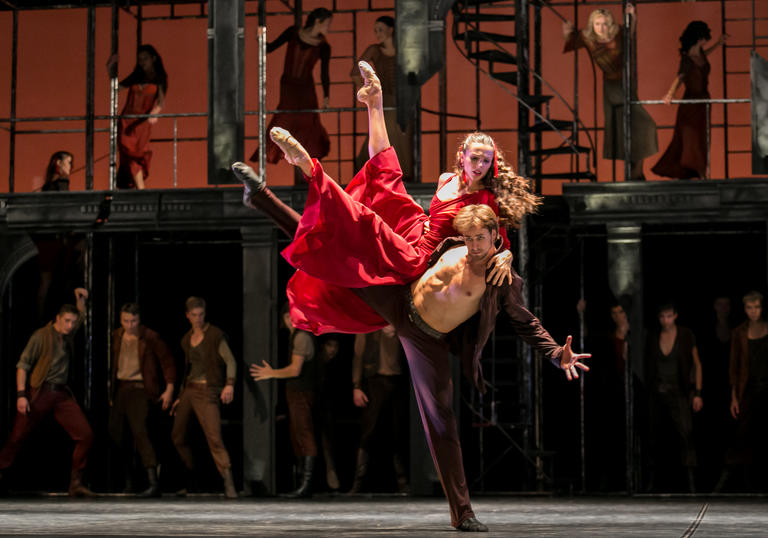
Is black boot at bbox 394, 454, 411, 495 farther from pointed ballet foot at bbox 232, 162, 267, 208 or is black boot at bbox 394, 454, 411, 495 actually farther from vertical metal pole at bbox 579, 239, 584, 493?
pointed ballet foot at bbox 232, 162, 267, 208

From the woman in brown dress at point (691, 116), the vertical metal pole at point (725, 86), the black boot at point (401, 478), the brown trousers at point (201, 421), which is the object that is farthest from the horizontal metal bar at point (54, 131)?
the vertical metal pole at point (725, 86)

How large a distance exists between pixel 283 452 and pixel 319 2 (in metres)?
4.38

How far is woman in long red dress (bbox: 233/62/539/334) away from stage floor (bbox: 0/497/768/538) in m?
1.28

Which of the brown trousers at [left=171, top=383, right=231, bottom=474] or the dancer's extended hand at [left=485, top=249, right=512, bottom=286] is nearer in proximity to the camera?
the dancer's extended hand at [left=485, top=249, right=512, bottom=286]

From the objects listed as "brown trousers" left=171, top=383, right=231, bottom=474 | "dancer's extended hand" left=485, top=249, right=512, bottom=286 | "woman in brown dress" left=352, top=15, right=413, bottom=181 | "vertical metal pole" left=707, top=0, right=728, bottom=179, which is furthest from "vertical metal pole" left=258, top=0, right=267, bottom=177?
"dancer's extended hand" left=485, top=249, right=512, bottom=286

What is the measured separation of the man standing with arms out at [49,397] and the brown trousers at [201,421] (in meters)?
0.83

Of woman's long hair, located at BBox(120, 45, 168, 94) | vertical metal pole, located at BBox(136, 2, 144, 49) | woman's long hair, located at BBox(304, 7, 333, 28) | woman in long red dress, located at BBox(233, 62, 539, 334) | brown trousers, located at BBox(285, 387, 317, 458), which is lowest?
brown trousers, located at BBox(285, 387, 317, 458)

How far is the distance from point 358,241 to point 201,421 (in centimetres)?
522

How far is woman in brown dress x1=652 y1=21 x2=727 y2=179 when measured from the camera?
39.3ft

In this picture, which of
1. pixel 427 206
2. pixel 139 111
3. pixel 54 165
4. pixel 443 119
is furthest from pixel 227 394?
pixel 443 119

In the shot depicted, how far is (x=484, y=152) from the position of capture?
7031 millimetres

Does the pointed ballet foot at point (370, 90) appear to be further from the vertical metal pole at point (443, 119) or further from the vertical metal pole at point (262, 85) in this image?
the vertical metal pole at point (443, 119)

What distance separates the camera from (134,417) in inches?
472

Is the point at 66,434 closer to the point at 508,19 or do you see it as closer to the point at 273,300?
the point at 273,300
